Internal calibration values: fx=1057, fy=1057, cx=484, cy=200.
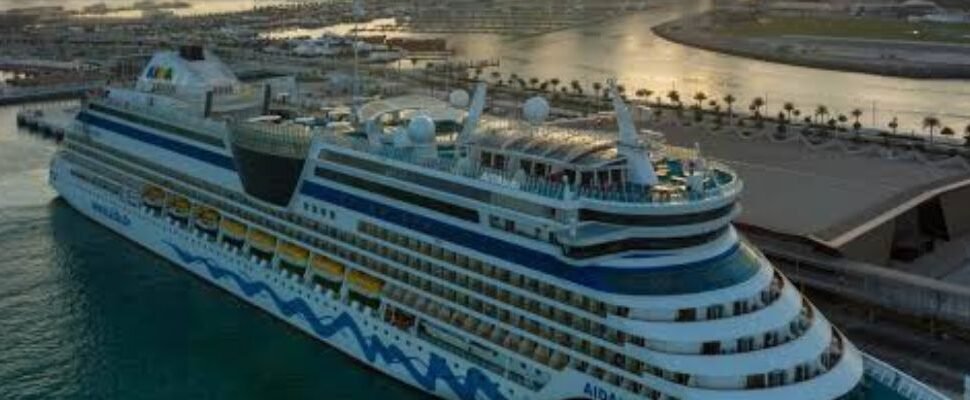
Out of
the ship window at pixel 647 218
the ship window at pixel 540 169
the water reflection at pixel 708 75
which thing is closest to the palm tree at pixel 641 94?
the water reflection at pixel 708 75

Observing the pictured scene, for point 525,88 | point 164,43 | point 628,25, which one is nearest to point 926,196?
point 525,88

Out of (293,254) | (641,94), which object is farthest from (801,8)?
(293,254)

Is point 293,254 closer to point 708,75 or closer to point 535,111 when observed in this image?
point 535,111

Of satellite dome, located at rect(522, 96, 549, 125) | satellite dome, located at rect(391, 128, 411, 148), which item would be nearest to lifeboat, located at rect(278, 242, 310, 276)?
satellite dome, located at rect(391, 128, 411, 148)

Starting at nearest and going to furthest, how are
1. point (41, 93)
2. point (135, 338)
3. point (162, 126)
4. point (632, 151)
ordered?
point (632, 151) < point (135, 338) < point (162, 126) < point (41, 93)

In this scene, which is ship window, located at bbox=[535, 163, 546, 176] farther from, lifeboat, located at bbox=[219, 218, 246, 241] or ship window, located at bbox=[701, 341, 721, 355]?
lifeboat, located at bbox=[219, 218, 246, 241]

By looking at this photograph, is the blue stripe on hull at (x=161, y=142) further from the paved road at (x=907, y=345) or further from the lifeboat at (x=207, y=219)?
the paved road at (x=907, y=345)
